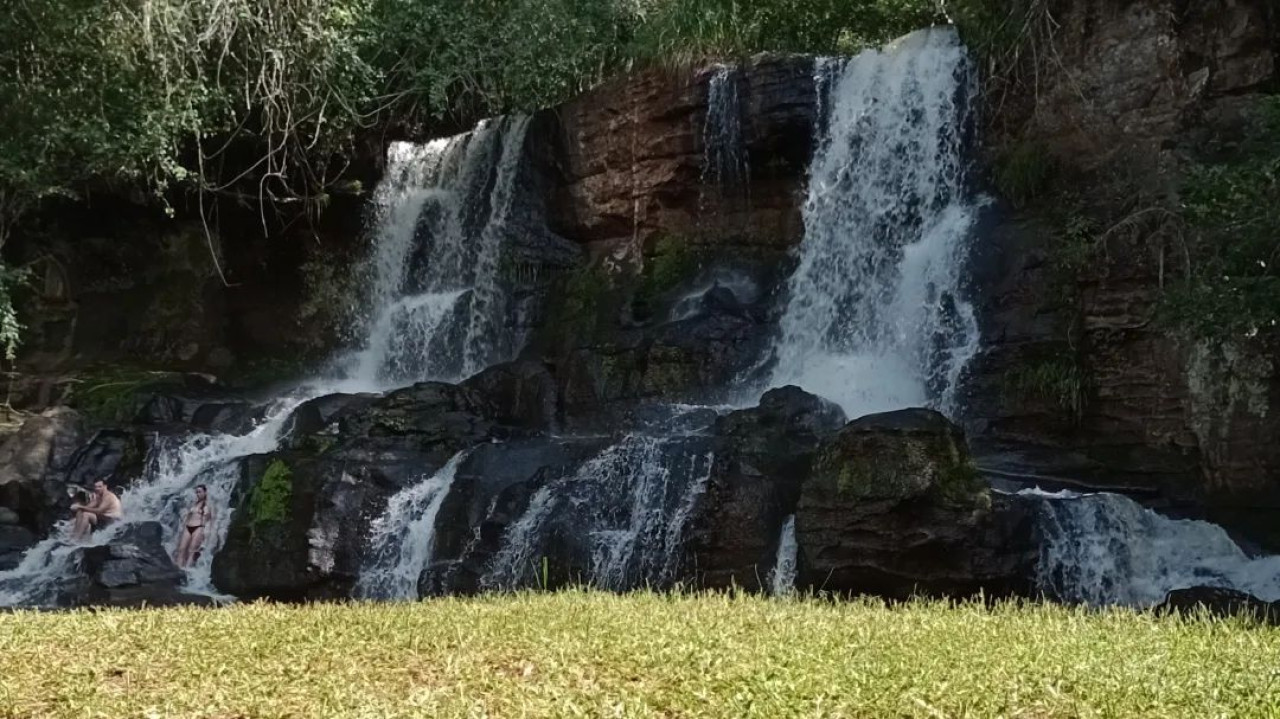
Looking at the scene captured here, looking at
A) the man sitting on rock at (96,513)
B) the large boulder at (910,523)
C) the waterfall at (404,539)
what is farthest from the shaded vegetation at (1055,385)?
the man sitting on rock at (96,513)

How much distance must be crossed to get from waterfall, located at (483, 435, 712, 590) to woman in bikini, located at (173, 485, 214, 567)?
15.1 ft

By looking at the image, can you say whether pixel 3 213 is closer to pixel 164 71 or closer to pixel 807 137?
pixel 164 71

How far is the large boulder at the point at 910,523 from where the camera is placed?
32.4 ft

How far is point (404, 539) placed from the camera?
1314 centimetres

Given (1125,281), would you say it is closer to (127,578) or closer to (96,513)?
(127,578)

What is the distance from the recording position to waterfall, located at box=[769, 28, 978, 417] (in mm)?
15141

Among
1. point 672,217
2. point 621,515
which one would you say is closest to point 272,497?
point 621,515

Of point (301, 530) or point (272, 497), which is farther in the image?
point (272, 497)

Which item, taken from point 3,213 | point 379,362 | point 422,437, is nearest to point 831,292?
point 422,437

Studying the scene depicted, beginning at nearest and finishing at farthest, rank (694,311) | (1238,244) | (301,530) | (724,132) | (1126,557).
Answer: (1238,244), (1126,557), (301,530), (694,311), (724,132)

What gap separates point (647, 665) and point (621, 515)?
7.10m

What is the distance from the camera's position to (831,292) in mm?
16734

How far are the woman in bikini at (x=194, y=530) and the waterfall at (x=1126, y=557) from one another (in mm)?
9942

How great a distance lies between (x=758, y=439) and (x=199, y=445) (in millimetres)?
8655
